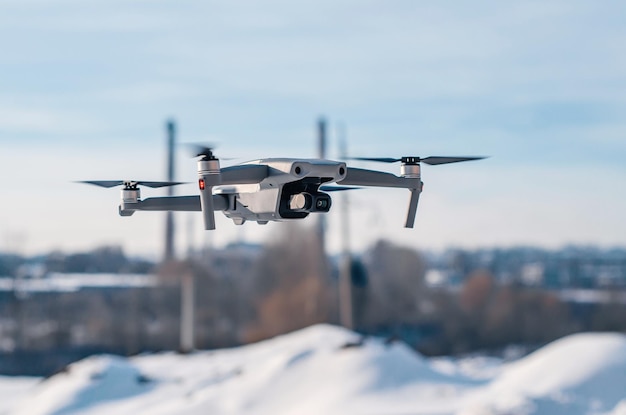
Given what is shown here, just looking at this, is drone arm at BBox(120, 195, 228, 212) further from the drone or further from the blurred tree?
the blurred tree

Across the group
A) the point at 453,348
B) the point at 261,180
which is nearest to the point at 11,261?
the point at 453,348

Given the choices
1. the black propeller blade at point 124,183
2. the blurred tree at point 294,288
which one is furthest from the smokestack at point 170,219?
the black propeller blade at point 124,183

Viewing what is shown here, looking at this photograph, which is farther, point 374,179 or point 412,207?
point 412,207

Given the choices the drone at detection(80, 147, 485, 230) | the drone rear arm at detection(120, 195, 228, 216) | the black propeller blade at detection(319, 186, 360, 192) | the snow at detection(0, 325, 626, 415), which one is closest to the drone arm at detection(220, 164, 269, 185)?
the drone at detection(80, 147, 485, 230)

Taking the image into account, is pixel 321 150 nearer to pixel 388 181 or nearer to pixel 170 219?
pixel 170 219

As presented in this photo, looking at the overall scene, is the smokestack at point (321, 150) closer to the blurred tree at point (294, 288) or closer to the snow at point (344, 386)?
the blurred tree at point (294, 288)

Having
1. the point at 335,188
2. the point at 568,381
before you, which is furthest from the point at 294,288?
the point at 335,188
